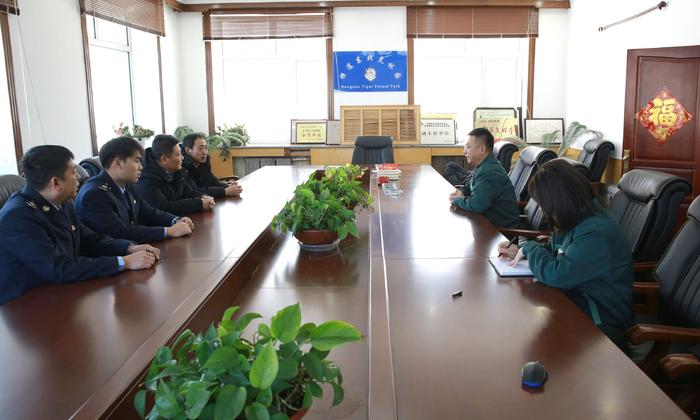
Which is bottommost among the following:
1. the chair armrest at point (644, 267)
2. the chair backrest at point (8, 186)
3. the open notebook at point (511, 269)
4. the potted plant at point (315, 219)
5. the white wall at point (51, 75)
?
the chair armrest at point (644, 267)

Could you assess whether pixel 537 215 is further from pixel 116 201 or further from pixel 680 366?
pixel 116 201

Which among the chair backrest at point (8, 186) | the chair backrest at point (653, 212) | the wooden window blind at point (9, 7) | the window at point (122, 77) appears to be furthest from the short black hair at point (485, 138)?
the window at point (122, 77)

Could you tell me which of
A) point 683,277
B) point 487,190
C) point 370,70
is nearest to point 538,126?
point 370,70

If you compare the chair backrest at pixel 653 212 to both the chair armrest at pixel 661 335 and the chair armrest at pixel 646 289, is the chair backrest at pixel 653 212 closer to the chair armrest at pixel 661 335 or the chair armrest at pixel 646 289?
the chair armrest at pixel 646 289

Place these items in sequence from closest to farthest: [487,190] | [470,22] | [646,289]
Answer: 1. [646,289]
2. [487,190]
3. [470,22]

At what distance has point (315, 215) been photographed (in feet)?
7.75

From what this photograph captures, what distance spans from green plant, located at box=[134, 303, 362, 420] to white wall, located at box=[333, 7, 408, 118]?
6.66 metres

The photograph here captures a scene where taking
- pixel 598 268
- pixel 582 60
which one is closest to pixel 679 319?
pixel 598 268

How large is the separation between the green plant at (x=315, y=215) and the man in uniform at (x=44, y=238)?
547 millimetres

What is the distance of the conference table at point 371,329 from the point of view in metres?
1.09

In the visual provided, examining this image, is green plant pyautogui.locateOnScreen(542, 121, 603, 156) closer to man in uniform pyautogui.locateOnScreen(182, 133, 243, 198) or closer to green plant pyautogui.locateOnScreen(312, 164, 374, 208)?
man in uniform pyautogui.locateOnScreen(182, 133, 243, 198)

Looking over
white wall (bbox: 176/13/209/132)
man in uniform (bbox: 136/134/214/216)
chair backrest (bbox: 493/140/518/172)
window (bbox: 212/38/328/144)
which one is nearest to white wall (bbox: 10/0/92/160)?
man in uniform (bbox: 136/134/214/216)

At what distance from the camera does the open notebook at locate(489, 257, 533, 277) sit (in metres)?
1.86

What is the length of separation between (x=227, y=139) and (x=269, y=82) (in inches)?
37.9
